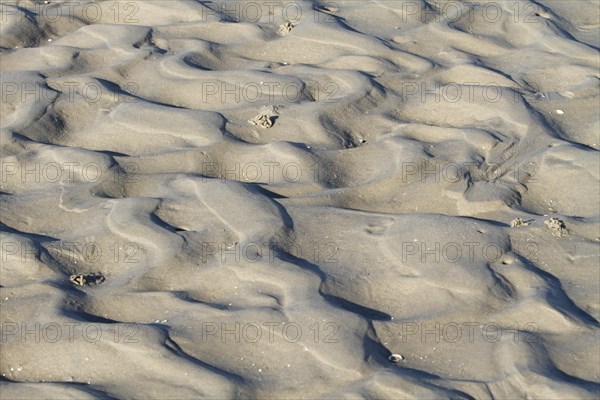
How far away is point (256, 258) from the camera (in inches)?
101

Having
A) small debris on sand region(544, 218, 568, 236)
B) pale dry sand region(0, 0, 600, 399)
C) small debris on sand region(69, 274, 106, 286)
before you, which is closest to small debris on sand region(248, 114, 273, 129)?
pale dry sand region(0, 0, 600, 399)

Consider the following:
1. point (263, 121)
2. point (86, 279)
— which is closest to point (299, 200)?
point (263, 121)

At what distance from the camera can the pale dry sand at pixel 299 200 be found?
7.32ft

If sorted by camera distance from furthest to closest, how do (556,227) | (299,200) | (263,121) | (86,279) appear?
(263,121) → (299,200) → (556,227) → (86,279)

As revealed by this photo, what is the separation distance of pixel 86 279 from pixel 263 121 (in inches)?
41.7

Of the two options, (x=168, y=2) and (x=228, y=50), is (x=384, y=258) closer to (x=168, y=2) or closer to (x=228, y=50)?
(x=228, y=50)

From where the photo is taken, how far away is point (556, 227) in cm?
271

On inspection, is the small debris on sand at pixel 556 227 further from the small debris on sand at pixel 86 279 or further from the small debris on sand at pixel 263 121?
the small debris on sand at pixel 86 279

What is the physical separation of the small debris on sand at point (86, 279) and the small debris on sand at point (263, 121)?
1.01 m

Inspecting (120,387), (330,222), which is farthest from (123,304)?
(330,222)

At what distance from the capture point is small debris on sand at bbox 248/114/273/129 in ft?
10.9

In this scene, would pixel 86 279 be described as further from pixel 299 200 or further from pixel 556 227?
pixel 556 227

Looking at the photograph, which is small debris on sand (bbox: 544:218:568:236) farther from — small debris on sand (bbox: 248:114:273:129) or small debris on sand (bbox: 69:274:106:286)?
small debris on sand (bbox: 69:274:106:286)

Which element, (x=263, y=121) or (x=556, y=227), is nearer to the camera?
(x=556, y=227)
